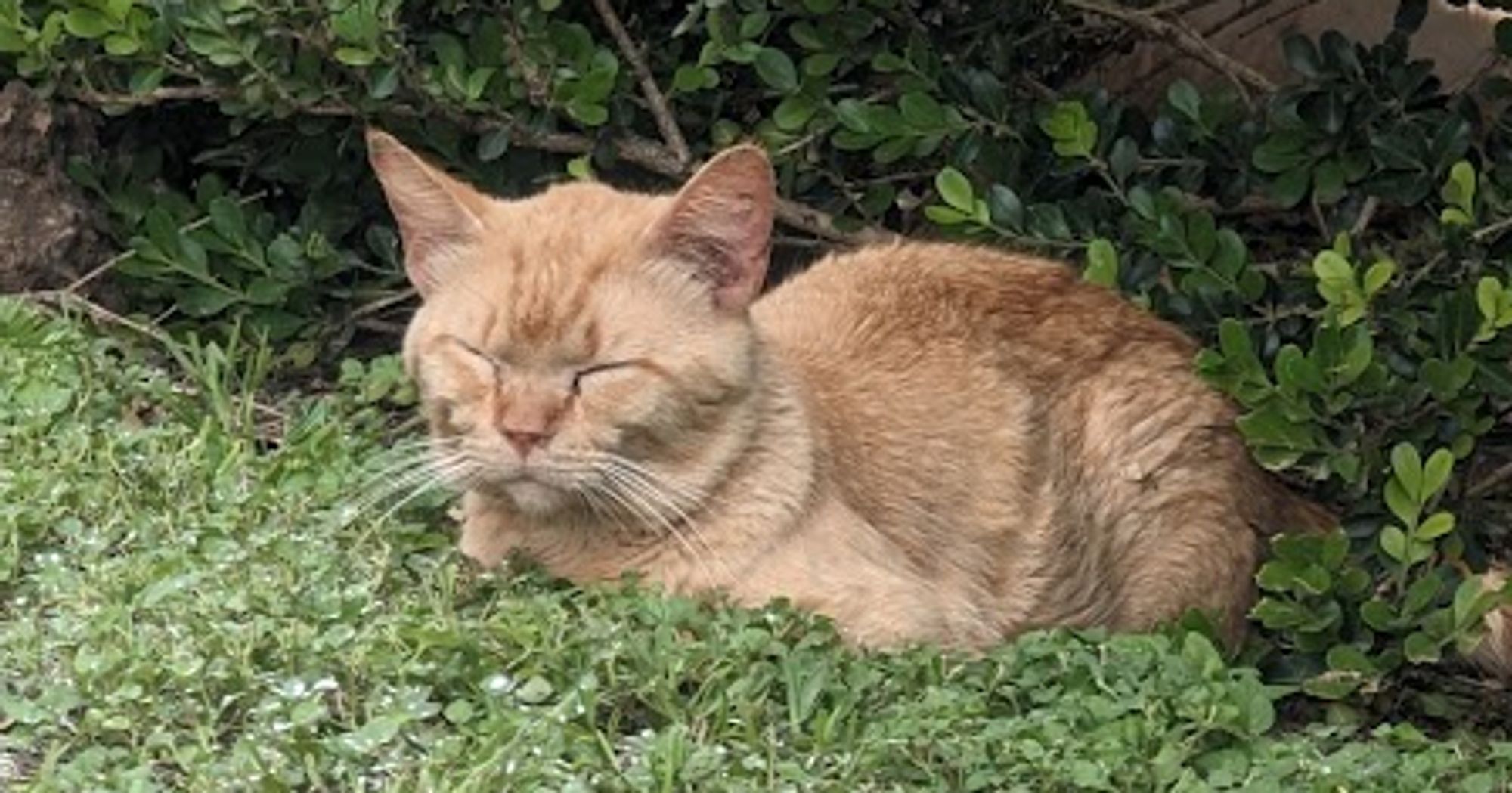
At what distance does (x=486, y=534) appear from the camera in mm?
5867

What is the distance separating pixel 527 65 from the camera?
7129mm

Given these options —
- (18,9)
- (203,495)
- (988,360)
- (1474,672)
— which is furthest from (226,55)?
(1474,672)

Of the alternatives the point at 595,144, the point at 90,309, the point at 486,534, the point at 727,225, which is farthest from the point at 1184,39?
the point at 90,309

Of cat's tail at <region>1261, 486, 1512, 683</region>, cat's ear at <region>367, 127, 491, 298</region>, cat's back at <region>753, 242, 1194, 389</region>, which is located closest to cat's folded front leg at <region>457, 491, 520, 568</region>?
cat's ear at <region>367, 127, 491, 298</region>

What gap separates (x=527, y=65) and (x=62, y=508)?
1811 mm

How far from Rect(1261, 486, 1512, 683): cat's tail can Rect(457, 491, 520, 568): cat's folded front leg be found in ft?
5.39

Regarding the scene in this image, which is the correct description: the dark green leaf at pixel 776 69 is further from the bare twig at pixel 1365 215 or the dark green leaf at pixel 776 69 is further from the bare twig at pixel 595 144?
the bare twig at pixel 1365 215

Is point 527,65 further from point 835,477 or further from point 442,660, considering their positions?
point 442,660

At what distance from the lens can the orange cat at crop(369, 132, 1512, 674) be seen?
18.5ft

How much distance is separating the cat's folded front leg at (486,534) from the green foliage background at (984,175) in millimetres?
1289

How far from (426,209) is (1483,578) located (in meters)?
2.14

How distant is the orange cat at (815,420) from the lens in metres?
5.63

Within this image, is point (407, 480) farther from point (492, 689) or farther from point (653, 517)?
point (492, 689)

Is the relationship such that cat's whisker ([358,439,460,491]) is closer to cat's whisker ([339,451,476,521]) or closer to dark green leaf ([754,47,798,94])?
cat's whisker ([339,451,476,521])
